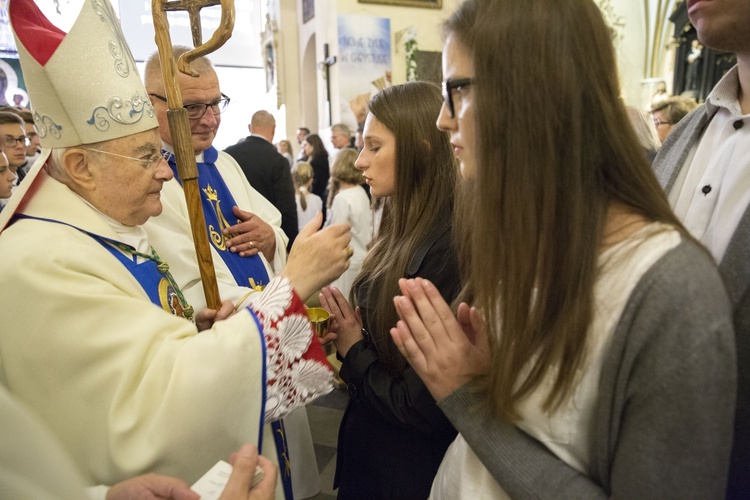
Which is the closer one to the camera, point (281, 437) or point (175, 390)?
point (175, 390)

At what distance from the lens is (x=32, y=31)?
1343 mm

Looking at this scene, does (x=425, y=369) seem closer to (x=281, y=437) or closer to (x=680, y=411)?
(x=680, y=411)

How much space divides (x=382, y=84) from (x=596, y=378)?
9.54 metres

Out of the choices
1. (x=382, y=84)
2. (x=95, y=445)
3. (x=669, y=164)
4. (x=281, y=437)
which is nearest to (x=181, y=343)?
(x=95, y=445)

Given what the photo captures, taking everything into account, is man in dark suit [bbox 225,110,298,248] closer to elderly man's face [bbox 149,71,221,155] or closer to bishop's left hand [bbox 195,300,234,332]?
elderly man's face [bbox 149,71,221,155]

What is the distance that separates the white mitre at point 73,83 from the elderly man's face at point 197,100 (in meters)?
0.57

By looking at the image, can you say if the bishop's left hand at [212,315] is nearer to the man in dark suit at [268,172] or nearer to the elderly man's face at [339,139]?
the man in dark suit at [268,172]

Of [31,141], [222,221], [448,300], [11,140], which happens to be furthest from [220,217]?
[31,141]

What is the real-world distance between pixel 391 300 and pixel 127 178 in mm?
809

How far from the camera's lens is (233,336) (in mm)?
1219

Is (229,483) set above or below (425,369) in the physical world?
below

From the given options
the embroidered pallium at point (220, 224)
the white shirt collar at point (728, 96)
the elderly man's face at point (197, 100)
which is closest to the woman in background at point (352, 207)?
the embroidered pallium at point (220, 224)

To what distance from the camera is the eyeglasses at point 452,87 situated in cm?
94

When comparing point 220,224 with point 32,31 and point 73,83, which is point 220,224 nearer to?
point 73,83
